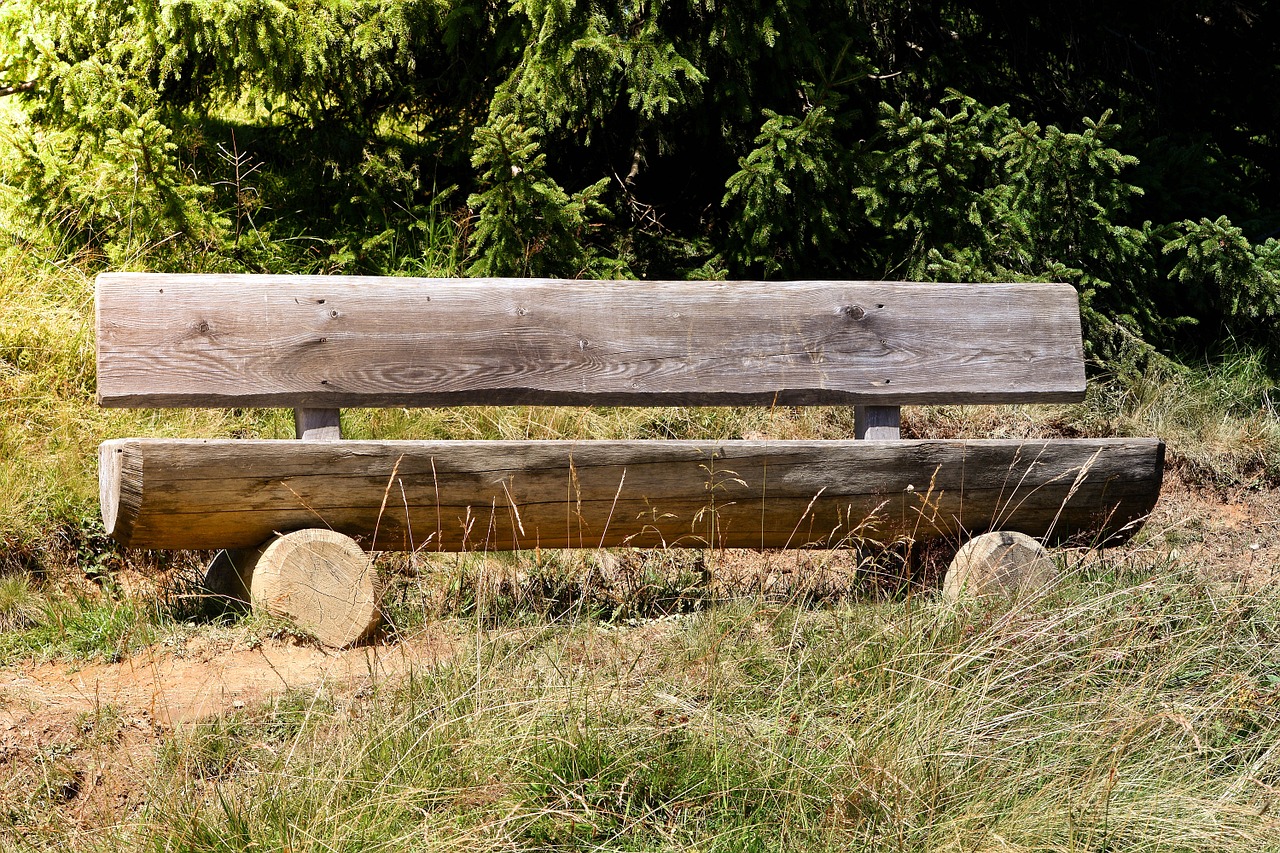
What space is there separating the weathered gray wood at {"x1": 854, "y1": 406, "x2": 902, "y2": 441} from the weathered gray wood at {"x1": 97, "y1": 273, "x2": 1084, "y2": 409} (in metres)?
0.05

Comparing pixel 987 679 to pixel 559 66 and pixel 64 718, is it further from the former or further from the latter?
pixel 559 66

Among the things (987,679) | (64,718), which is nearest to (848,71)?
(987,679)

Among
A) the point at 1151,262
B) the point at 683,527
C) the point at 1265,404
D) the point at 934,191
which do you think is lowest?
the point at 1265,404

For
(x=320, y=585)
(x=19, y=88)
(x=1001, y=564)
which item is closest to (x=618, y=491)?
(x=320, y=585)

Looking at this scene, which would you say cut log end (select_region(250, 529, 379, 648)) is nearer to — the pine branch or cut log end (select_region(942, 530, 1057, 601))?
cut log end (select_region(942, 530, 1057, 601))

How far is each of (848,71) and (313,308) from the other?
13.3 ft

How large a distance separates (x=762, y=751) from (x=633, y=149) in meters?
4.78

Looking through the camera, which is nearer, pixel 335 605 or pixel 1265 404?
pixel 335 605

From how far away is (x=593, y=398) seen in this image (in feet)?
13.4

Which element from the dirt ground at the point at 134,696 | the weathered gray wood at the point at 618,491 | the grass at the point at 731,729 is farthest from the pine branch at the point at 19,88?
the dirt ground at the point at 134,696

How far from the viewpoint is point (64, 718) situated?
319 cm

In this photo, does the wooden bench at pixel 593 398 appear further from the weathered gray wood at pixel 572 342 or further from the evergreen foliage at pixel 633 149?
the evergreen foliage at pixel 633 149

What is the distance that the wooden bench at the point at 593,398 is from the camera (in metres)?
3.65

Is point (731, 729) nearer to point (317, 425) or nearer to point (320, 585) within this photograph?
point (320, 585)
